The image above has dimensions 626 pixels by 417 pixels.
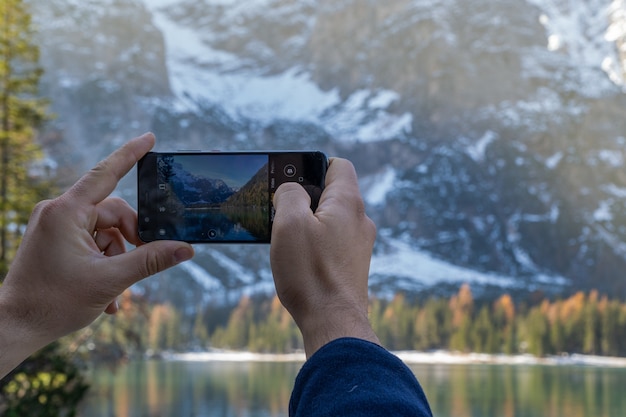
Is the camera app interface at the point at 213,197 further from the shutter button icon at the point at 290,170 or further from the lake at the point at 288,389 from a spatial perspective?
the lake at the point at 288,389

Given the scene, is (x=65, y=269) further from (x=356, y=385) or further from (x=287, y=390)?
(x=287, y=390)

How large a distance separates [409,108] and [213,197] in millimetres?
94761

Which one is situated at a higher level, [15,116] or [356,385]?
[15,116]

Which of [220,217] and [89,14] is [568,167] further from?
[220,217]

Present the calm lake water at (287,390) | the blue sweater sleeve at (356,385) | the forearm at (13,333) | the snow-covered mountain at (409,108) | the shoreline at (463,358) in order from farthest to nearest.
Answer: the snow-covered mountain at (409,108), the shoreline at (463,358), the calm lake water at (287,390), the forearm at (13,333), the blue sweater sleeve at (356,385)

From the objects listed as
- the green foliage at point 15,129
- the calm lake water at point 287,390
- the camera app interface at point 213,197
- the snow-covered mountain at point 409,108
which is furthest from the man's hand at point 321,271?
the snow-covered mountain at point 409,108

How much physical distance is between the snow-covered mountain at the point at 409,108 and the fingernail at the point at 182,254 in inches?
2206

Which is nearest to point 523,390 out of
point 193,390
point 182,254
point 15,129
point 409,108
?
point 193,390

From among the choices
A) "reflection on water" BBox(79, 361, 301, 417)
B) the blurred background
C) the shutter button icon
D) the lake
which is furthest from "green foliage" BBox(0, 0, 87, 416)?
the blurred background

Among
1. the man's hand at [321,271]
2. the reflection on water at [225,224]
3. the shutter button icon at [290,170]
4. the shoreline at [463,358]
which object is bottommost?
the shoreline at [463,358]

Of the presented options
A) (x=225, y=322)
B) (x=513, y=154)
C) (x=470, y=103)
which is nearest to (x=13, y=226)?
(x=225, y=322)

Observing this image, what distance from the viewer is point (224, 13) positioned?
373ft

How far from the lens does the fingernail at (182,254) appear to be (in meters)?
0.98

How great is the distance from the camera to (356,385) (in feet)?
2.20
